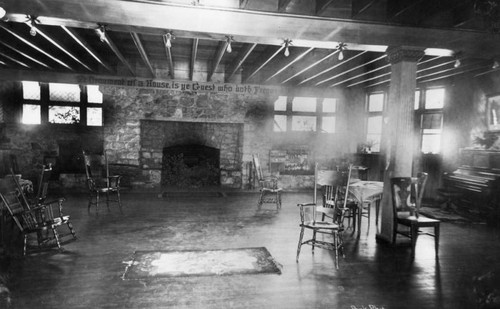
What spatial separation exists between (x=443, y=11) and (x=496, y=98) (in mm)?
3692

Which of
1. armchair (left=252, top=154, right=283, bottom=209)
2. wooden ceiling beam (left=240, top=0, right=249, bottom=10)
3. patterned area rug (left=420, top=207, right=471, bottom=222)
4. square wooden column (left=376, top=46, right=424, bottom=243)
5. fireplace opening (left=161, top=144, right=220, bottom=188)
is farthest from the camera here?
fireplace opening (left=161, top=144, right=220, bottom=188)

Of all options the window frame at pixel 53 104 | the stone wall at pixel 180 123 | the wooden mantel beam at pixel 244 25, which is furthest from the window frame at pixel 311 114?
the window frame at pixel 53 104

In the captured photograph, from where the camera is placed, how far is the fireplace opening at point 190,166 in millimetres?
9070

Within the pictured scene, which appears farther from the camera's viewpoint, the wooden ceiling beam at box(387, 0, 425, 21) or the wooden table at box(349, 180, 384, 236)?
the wooden table at box(349, 180, 384, 236)

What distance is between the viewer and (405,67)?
14.6ft

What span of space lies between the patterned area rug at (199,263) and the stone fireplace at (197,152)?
496cm

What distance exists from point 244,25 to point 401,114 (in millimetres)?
2427

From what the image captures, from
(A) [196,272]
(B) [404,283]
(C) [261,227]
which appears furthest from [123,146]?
(B) [404,283]

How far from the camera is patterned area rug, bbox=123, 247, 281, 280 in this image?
344cm

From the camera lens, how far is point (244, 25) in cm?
391

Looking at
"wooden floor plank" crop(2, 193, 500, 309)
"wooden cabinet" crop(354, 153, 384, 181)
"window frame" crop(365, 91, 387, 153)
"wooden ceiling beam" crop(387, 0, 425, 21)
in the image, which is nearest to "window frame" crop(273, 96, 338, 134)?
"window frame" crop(365, 91, 387, 153)

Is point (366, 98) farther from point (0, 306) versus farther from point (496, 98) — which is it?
point (0, 306)

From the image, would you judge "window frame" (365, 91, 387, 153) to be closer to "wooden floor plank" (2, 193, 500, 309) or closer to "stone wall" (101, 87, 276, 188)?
"stone wall" (101, 87, 276, 188)

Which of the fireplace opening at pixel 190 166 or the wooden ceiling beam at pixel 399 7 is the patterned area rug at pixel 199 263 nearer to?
the wooden ceiling beam at pixel 399 7
